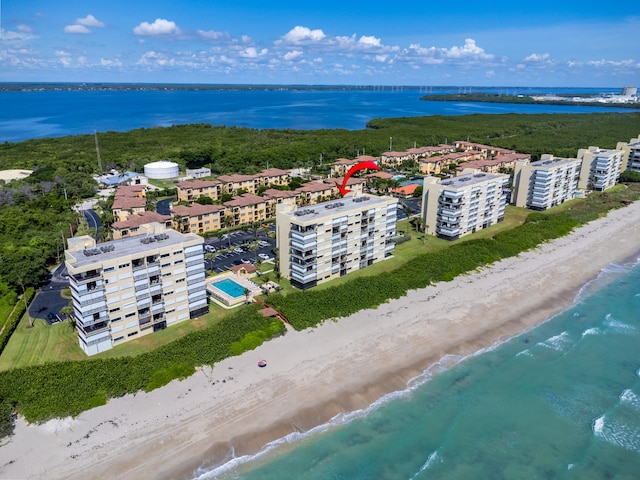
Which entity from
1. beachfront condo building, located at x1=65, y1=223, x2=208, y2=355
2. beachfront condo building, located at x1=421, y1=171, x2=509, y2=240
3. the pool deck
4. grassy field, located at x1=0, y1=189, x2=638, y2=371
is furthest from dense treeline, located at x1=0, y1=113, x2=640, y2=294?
beachfront condo building, located at x1=421, y1=171, x2=509, y2=240

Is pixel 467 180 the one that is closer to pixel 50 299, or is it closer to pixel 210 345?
pixel 210 345

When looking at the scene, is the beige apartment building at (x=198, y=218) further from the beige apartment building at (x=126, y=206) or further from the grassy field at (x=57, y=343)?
the grassy field at (x=57, y=343)

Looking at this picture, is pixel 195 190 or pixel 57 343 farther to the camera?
pixel 195 190

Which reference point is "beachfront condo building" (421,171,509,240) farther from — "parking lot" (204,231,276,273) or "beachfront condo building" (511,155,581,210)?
"parking lot" (204,231,276,273)

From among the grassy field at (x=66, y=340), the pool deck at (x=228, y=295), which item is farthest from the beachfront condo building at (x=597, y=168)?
the pool deck at (x=228, y=295)

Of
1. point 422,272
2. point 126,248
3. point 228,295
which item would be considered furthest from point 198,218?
point 422,272

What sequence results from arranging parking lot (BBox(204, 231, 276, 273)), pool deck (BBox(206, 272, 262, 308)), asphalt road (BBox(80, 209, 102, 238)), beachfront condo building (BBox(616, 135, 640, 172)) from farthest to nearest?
beachfront condo building (BBox(616, 135, 640, 172)) → asphalt road (BBox(80, 209, 102, 238)) → parking lot (BBox(204, 231, 276, 273)) → pool deck (BBox(206, 272, 262, 308))

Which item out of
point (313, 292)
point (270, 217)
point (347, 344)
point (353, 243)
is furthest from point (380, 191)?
point (347, 344)
